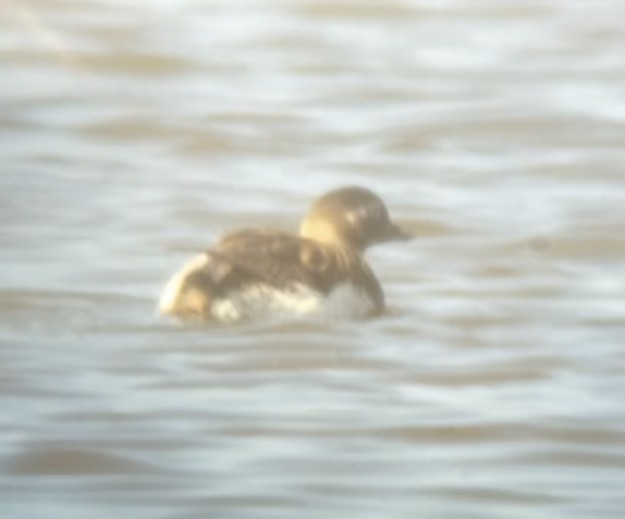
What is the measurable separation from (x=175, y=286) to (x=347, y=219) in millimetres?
1182

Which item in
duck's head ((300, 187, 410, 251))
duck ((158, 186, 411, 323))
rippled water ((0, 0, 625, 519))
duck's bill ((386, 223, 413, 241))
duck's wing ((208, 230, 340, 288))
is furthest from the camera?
duck's bill ((386, 223, 413, 241))

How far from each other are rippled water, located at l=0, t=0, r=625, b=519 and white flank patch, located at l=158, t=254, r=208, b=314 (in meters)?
0.13

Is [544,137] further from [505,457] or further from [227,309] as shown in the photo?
[505,457]

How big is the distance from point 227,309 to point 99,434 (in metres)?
2.06

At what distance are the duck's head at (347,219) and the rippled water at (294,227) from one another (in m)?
0.21

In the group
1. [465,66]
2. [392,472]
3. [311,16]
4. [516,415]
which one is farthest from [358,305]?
[311,16]

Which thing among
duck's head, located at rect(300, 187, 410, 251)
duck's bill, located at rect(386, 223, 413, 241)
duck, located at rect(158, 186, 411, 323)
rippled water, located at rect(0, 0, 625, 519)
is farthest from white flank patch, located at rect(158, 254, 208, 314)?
duck's bill, located at rect(386, 223, 413, 241)

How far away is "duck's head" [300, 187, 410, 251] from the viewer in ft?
39.1

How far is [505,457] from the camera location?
8672 millimetres

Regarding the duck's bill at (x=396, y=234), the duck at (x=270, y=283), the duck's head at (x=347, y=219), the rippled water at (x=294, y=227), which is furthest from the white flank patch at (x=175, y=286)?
the duck's bill at (x=396, y=234)

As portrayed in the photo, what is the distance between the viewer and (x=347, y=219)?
11.9 m

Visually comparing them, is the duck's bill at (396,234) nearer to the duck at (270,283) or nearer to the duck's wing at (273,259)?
the duck at (270,283)

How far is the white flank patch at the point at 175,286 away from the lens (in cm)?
1091

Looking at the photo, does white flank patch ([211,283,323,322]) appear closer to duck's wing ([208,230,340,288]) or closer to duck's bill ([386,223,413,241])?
duck's wing ([208,230,340,288])
